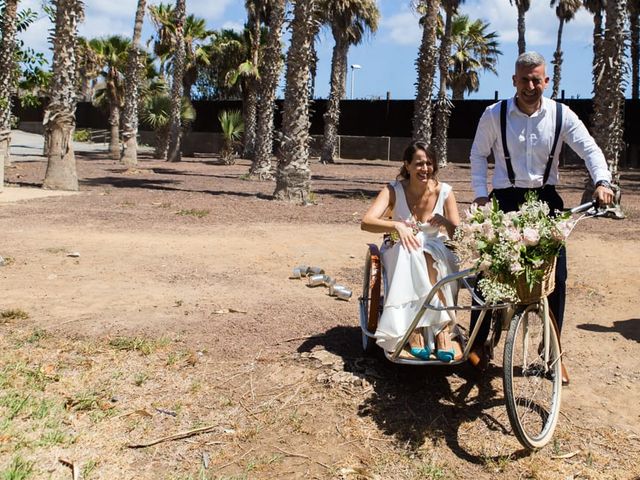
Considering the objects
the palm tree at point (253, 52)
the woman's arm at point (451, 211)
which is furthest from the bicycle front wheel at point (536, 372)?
the palm tree at point (253, 52)

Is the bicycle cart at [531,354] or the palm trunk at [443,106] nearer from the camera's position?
the bicycle cart at [531,354]

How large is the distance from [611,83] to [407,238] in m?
10.5

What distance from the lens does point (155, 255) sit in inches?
315

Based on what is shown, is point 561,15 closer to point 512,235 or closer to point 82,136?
point 82,136

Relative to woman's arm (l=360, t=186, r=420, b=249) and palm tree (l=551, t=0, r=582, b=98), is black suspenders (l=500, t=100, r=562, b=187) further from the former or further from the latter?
palm tree (l=551, t=0, r=582, b=98)

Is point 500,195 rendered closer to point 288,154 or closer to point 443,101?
point 288,154

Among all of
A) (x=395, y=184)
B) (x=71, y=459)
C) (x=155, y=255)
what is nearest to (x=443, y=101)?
(x=155, y=255)

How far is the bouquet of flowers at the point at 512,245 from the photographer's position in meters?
3.24

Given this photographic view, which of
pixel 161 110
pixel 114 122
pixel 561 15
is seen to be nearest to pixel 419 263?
pixel 161 110

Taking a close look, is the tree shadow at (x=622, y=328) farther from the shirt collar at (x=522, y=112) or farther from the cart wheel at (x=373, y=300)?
the shirt collar at (x=522, y=112)

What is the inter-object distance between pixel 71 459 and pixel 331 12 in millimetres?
29597

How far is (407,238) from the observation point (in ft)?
12.9

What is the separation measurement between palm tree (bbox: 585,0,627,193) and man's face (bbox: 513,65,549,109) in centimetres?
957

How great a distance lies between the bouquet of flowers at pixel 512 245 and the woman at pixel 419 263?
1.78 ft
